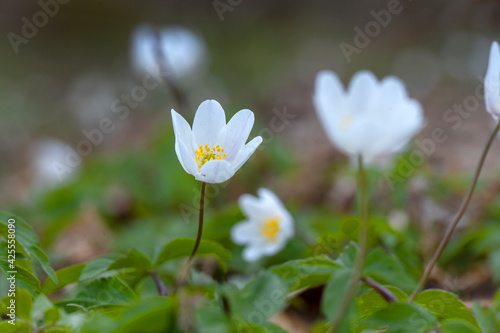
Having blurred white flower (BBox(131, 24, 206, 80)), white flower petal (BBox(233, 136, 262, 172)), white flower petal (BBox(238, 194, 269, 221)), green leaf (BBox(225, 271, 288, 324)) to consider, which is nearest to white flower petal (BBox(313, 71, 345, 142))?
white flower petal (BBox(233, 136, 262, 172))

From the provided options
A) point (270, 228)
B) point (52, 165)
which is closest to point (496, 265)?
point (270, 228)

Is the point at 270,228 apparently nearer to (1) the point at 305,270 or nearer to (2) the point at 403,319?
(1) the point at 305,270

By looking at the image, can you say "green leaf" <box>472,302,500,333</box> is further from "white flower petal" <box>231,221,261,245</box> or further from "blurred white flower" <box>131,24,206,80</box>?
"blurred white flower" <box>131,24,206,80</box>

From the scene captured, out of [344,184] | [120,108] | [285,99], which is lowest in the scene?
[344,184]

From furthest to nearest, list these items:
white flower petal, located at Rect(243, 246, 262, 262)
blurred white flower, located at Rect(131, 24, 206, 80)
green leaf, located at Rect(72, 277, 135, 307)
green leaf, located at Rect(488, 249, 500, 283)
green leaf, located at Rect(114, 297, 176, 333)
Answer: blurred white flower, located at Rect(131, 24, 206, 80) → white flower petal, located at Rect(243, 246, 262, 262) → green leaf, located at Rect(488, 249, 500, 283) → green leaf, located at Rect(72, 277, 135, 307) → green leaf, located at Rect(114, 297, 176, 333)

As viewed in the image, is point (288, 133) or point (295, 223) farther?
point (288, 133)

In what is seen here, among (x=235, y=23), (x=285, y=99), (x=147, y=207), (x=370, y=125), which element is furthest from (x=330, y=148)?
(x=235, y=23)

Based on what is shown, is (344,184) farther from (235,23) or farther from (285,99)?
(235,23)
